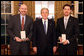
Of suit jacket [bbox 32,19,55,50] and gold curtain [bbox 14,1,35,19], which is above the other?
gold curtain [bbox 14,1,35,19]

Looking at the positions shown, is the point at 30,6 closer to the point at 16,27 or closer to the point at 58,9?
the point at 58,9

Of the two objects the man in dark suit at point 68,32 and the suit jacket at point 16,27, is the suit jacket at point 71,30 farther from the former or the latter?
the suit jacket at point 16,27

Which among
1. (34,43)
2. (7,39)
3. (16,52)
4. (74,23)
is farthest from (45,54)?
(7,39)

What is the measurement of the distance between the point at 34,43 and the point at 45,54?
0.90 feet

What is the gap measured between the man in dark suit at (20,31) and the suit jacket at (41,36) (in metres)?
0.14

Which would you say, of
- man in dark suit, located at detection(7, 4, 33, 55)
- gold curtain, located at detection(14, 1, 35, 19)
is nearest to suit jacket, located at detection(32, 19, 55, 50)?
man in dark suit, located at detection(7, 4, 33, 55)

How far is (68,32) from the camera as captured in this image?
10.7 feet

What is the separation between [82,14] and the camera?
6.19 metres

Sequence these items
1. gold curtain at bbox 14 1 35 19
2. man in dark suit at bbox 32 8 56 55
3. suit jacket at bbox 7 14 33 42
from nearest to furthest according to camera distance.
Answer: man in dark suit at bbox 32 8 56 55, suit jacket at bbox 7 14 33 42, gold curtain at bbox 14 1 35 19

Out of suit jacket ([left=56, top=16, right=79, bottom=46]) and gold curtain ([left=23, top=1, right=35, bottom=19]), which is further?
gold curtain ([left=23, top=1, right=35, bottom=19])

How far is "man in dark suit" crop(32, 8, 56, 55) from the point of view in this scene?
125 inches

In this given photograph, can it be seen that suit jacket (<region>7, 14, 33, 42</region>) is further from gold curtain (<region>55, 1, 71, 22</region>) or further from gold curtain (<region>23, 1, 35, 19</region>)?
gold curtain (<region>55, 1, 71, 22</region>)

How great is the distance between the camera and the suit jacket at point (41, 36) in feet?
10.4

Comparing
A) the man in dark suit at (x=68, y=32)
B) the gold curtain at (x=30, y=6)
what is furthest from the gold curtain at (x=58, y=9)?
the man in dark suit at (x=68, y=32)
